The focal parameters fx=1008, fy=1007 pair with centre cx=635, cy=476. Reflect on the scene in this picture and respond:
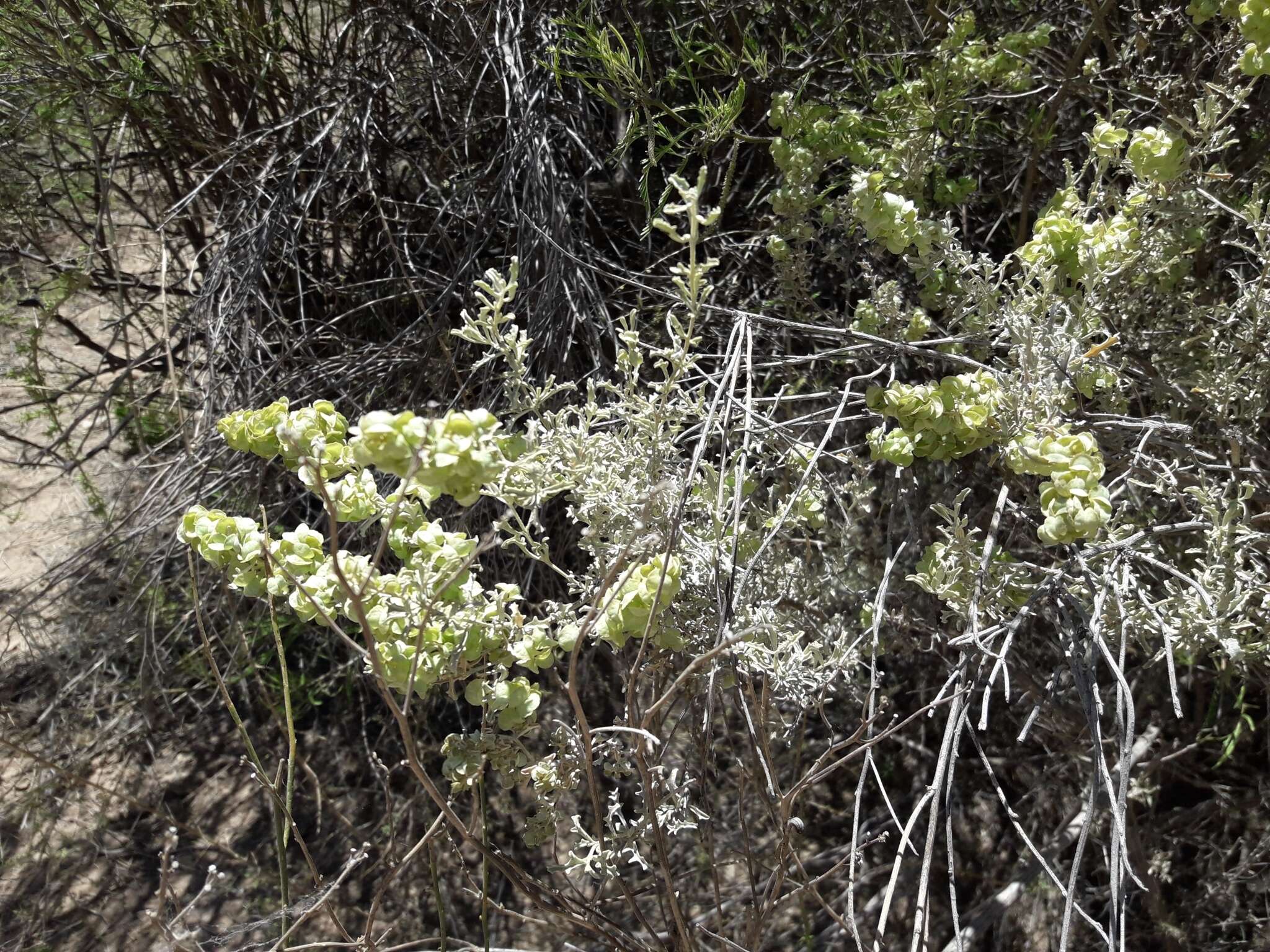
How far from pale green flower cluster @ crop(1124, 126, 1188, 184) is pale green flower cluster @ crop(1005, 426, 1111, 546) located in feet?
1.44

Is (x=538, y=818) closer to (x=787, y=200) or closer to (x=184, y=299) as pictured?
(x=787, y=200)

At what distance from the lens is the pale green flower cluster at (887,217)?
1.41 m

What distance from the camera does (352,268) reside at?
2.55 m

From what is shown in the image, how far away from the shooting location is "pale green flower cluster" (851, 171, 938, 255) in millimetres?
1410

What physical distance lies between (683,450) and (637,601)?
663mm

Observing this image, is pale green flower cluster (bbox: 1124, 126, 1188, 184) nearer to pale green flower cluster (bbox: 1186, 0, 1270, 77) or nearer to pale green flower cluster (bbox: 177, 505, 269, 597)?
pale green flower cluster (bbox: 1186, 0, 1270, 77)

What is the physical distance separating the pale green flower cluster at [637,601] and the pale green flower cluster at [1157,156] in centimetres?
85

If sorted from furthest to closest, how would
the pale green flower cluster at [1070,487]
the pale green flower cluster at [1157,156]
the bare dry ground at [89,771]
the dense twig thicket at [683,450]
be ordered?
the bare dry ground at [89,771] < the pale green flower cluster at [1157,156] < the dense twig thicket at [683,450] < the pale green flower cluster at [1070,487]

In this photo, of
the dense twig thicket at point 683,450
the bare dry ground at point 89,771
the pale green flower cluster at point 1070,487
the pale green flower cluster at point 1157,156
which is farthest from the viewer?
the bare dry ground at point 89,771

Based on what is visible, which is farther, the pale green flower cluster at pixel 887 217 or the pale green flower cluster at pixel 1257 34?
the pale green flower cluster at pixel 887 217

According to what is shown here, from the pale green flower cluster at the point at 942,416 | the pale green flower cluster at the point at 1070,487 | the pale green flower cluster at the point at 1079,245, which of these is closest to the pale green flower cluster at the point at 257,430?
the pale green flower cluster at the point at 942,416

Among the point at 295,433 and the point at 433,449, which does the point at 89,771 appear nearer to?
the point at 295,433

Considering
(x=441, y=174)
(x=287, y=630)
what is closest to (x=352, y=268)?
(x=441, y=174)

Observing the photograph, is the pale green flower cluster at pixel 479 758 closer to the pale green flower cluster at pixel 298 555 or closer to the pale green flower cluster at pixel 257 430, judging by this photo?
the pale green flower cluster at pixel 298 555
